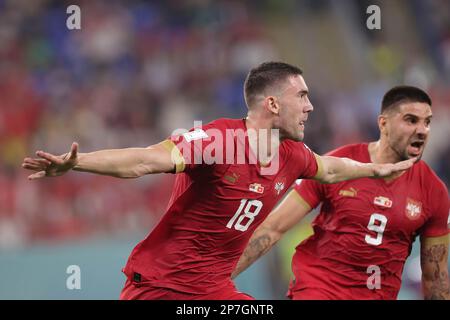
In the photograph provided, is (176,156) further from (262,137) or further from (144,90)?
(144,90)

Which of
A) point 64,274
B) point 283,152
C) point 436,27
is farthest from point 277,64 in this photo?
point 436,27

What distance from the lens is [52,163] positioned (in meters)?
5.07

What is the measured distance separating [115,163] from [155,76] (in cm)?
952

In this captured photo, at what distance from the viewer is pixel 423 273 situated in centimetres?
726

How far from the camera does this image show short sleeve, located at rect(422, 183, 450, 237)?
7.04 metres

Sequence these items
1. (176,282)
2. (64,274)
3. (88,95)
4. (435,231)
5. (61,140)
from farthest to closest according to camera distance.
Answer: (88,95)
(61,140)
(64,274)
(435,231)
(176,282)

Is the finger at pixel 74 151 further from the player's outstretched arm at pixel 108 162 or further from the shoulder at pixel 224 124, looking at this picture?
the shoulder at pixel 224 124

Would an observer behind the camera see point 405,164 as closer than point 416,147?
Yes

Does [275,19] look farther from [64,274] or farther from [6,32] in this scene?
[64,274]

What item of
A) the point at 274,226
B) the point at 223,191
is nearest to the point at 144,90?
the point at 274,226

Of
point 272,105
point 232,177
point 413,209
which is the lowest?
point 413,209

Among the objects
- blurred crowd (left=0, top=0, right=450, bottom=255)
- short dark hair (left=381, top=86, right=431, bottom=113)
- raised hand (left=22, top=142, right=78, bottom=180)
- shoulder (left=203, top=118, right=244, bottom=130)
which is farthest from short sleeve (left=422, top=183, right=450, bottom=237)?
blurred crowd (left=0, top=0, right=450, bottom=255)

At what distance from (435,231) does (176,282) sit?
2.11 meters

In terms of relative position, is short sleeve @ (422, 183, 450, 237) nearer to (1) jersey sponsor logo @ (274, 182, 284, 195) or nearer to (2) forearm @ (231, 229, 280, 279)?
(2) forearm @ (231, 229, 280, 279)
